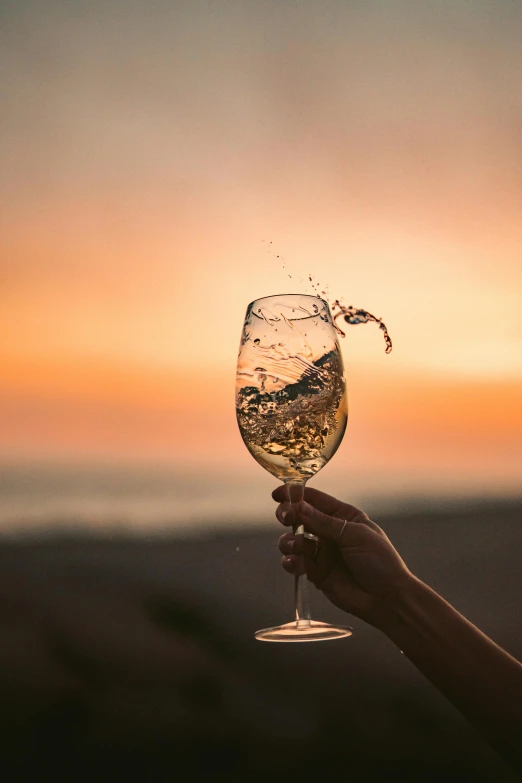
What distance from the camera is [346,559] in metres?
1.46

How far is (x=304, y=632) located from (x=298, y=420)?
0.40 metres

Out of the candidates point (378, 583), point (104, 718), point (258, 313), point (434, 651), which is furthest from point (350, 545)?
point (104, 718)

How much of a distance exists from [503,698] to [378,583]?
1.06 ft

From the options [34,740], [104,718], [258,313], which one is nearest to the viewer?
[258,313]

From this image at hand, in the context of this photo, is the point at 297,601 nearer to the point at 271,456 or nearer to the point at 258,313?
the point at 271,456

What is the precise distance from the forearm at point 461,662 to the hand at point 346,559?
38mm

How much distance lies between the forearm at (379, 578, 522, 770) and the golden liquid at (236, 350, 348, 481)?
374mm

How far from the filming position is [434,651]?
4.44ft

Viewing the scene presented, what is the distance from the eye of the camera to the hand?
4.45 feet

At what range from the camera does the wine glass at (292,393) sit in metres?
1.29

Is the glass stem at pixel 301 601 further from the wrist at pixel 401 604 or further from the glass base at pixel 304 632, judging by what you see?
the wrist at pixel 401 604

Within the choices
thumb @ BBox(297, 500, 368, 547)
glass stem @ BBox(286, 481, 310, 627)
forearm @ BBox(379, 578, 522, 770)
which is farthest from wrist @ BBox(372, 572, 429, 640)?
glass stem @ BBox(286, 481, 310, 627)

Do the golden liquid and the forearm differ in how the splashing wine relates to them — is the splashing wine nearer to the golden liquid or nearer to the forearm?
the golden liquid

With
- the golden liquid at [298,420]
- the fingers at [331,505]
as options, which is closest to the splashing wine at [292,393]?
the golden liquid at [298,420]
